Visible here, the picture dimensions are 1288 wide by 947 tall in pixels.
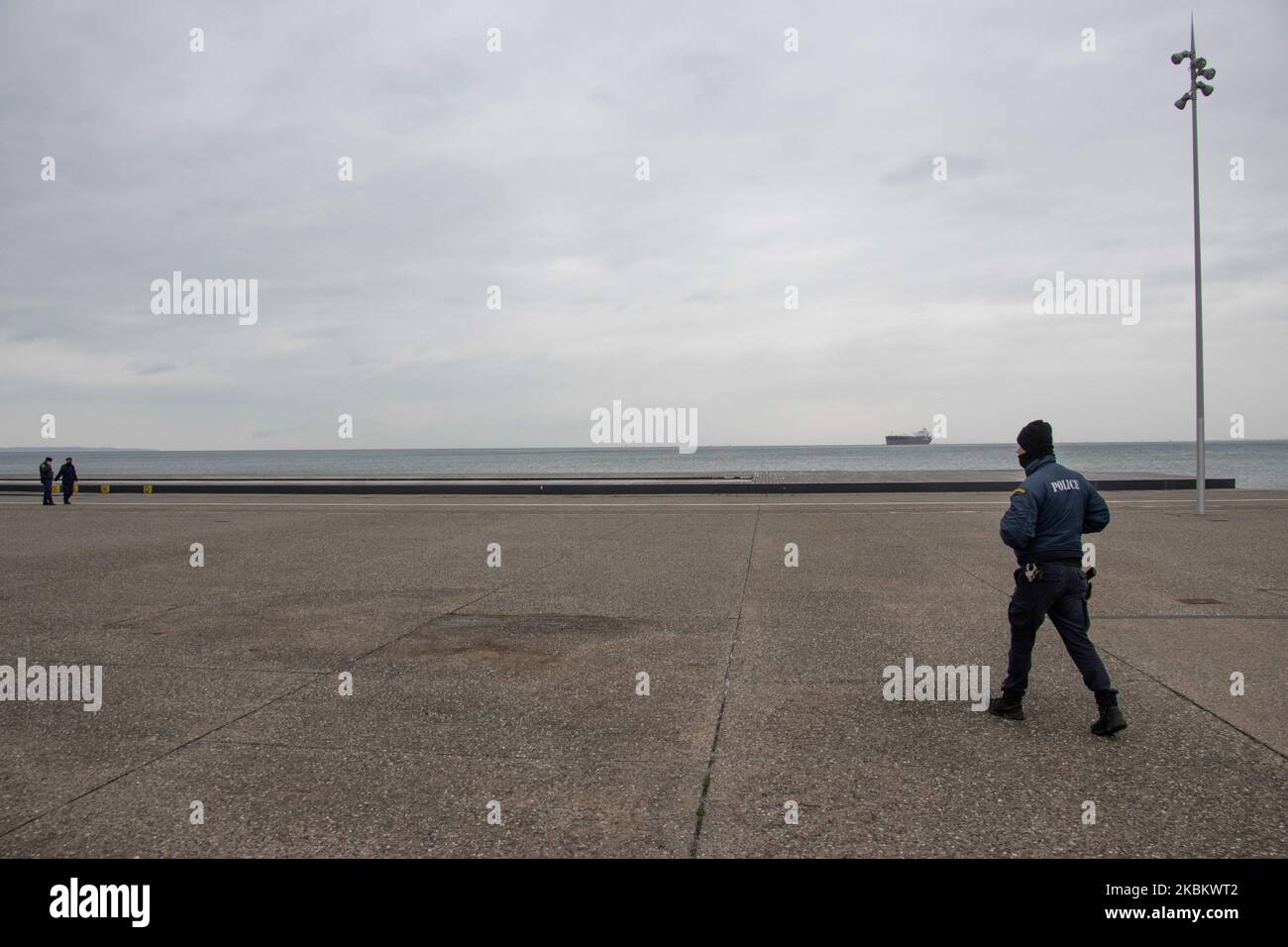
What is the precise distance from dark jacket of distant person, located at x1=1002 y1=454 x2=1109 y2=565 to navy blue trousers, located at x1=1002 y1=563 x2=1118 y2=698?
0.12 meters

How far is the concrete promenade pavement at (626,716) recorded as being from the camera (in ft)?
12.6

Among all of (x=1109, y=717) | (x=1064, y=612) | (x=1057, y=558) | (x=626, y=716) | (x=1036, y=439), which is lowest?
(x=626, y=716)

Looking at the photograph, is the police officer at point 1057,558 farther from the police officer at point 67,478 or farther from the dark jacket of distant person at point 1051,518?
the police officer at point 67,478

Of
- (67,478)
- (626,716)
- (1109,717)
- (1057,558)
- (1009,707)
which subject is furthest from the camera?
(67,478)

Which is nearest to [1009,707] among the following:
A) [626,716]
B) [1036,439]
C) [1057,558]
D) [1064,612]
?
[1064,612]

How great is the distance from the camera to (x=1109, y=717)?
498 centimetres

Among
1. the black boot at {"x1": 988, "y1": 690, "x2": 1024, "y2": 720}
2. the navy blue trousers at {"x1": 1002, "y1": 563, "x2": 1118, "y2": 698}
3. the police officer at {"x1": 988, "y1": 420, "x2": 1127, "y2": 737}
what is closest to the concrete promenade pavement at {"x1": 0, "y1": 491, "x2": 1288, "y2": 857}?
the black boot at {"x1": 988, "y1": 690, "x2": 1024, "y2": 720}

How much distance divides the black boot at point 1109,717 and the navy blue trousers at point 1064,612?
0.04m

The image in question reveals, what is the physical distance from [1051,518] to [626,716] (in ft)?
9.47

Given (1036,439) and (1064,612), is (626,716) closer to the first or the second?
(1064,612)
